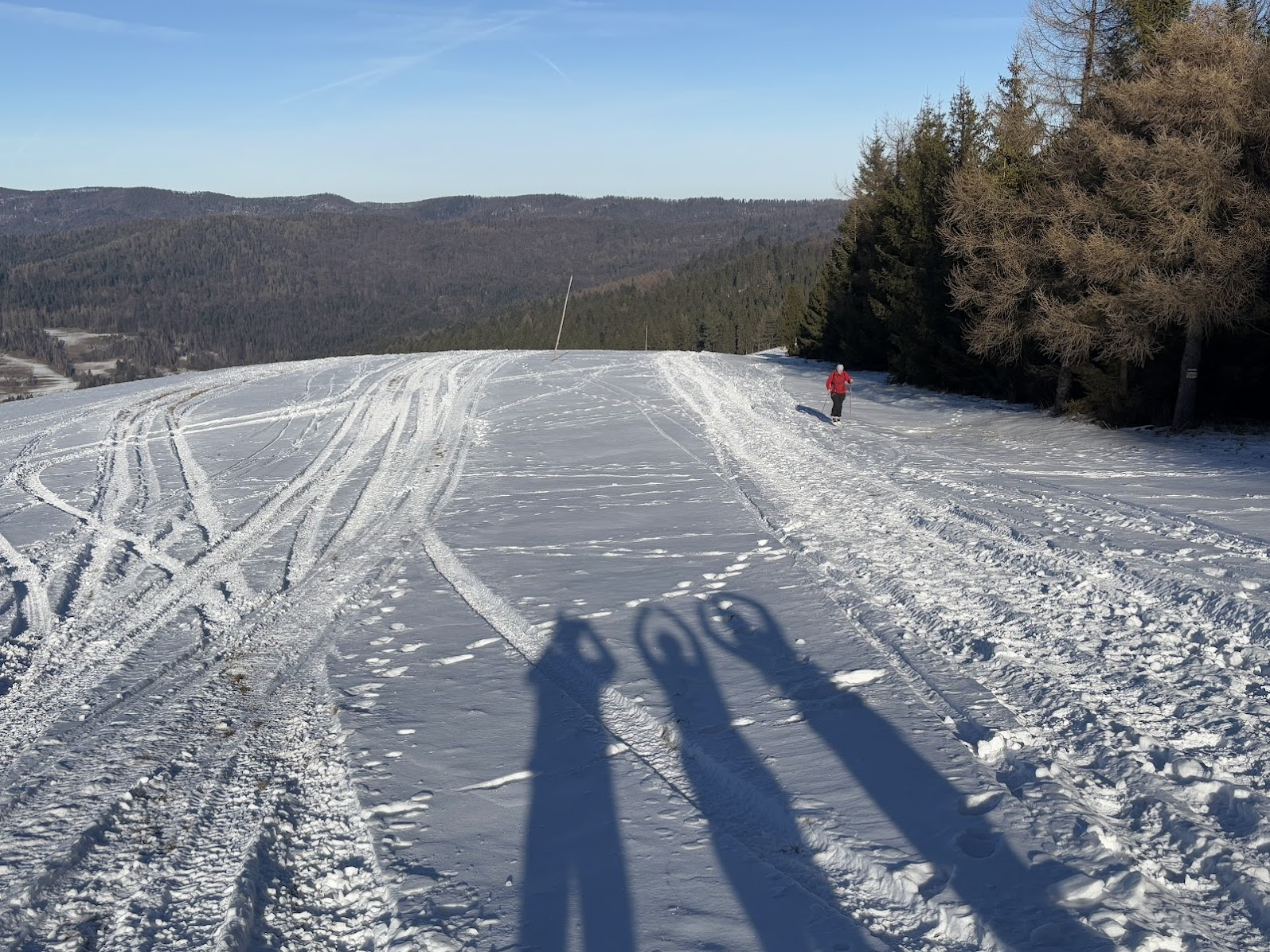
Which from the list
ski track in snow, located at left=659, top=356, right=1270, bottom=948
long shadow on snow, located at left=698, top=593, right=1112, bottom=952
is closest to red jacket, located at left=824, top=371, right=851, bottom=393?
ski track in snow, located at left=659, top=356, right=1270, bottom=948

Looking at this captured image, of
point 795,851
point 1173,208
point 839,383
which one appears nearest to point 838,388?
point 839,383

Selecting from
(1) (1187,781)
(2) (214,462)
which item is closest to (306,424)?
(2) (214,462)

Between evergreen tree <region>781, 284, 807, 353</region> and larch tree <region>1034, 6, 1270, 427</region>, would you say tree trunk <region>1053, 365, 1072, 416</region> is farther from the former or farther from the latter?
evergreen tree <region>781, 284, 807, 353</region>

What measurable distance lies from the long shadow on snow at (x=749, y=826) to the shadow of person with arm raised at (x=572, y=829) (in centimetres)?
48

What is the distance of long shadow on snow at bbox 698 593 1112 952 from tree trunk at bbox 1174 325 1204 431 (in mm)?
12639

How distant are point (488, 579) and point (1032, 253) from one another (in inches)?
529

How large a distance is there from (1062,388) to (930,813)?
656 inches

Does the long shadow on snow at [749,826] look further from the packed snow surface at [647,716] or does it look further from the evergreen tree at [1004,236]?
the evergreen tree at [1004,236]

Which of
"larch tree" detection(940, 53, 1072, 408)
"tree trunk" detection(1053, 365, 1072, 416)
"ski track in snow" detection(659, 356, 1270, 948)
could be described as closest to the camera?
"ski track in snow" detection(659, 356, 1270, 948)

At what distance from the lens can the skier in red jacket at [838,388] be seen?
1781 cm

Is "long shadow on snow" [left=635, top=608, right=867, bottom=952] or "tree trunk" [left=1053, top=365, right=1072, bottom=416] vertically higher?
"tree trunk" [left=1053, top=365, right=1072, bottom=416]

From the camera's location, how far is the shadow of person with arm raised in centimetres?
362

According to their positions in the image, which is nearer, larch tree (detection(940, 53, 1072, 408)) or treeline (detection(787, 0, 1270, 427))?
treeline (detection(787, 0, 1270, 427))

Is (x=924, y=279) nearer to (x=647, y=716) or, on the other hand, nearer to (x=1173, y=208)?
(x=1173, y=208)
